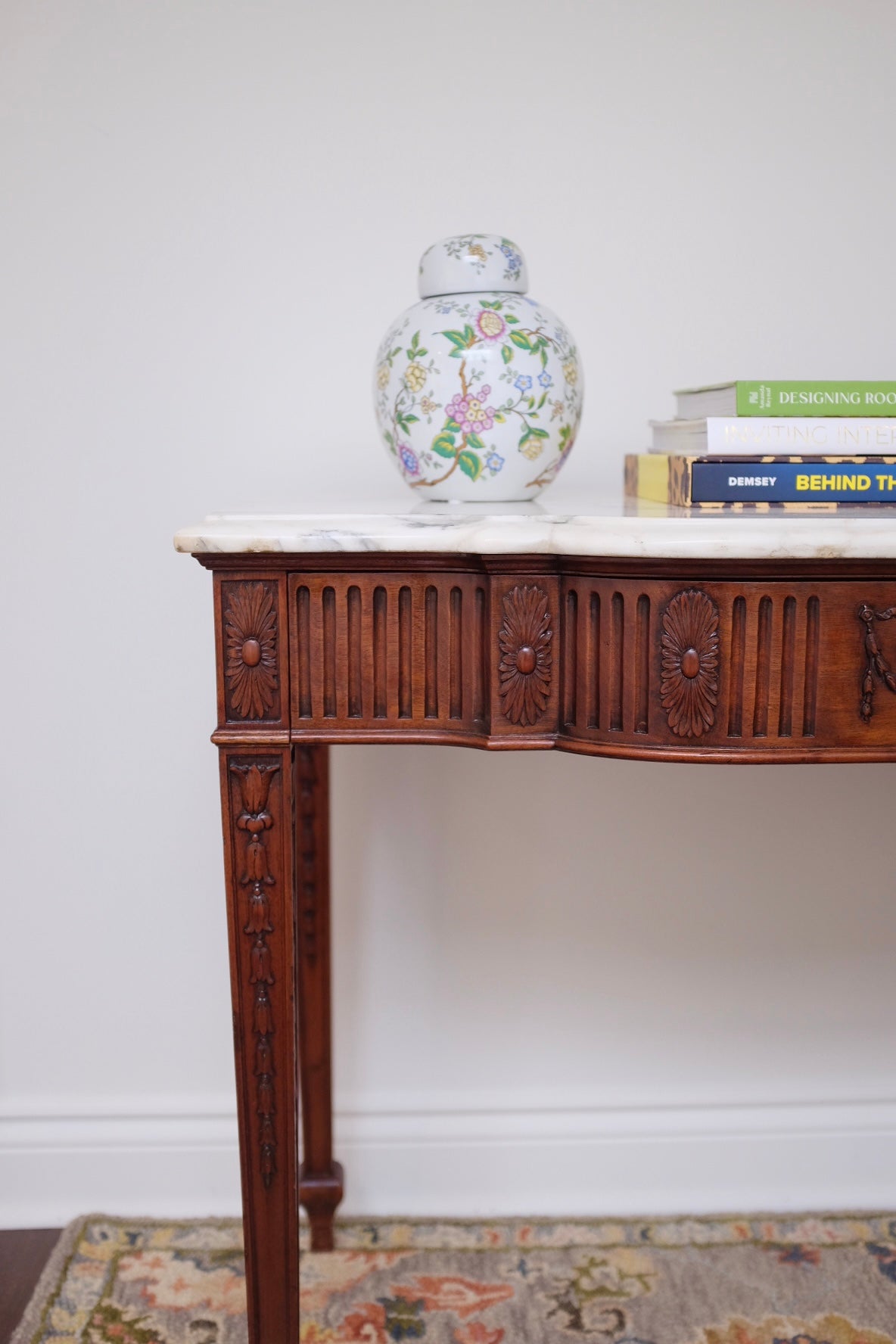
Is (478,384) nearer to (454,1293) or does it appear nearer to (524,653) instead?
(524,653)

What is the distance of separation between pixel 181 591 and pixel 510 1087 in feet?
2.54

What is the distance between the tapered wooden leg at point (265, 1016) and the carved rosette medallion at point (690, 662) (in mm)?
283

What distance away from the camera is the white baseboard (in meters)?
1.55

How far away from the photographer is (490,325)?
103cm

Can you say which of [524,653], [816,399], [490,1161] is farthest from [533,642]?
[490,1161]

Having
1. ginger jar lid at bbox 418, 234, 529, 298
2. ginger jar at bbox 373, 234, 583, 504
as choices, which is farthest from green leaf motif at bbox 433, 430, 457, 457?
ginger jar lid at bbox 418, 234, 529, 298

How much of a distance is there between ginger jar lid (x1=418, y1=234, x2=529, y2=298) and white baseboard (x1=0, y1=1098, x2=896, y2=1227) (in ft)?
3.41

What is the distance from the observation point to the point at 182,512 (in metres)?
1.48

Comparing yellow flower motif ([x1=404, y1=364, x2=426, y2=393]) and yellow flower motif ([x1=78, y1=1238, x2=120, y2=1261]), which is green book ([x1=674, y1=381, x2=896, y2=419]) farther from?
yellow flower motif ([x1=78, y1=1238, x2=120, y2=1261])

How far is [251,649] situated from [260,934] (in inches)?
8.9

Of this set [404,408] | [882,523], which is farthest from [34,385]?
[882,523]

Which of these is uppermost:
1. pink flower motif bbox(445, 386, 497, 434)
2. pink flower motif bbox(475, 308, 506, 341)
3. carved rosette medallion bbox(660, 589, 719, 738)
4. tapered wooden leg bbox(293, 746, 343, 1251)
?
pink flower motif bbox(475, 308, 506, 341)

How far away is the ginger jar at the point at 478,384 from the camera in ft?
3.37

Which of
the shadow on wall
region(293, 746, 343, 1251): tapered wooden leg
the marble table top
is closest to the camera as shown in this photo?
the marble table top
